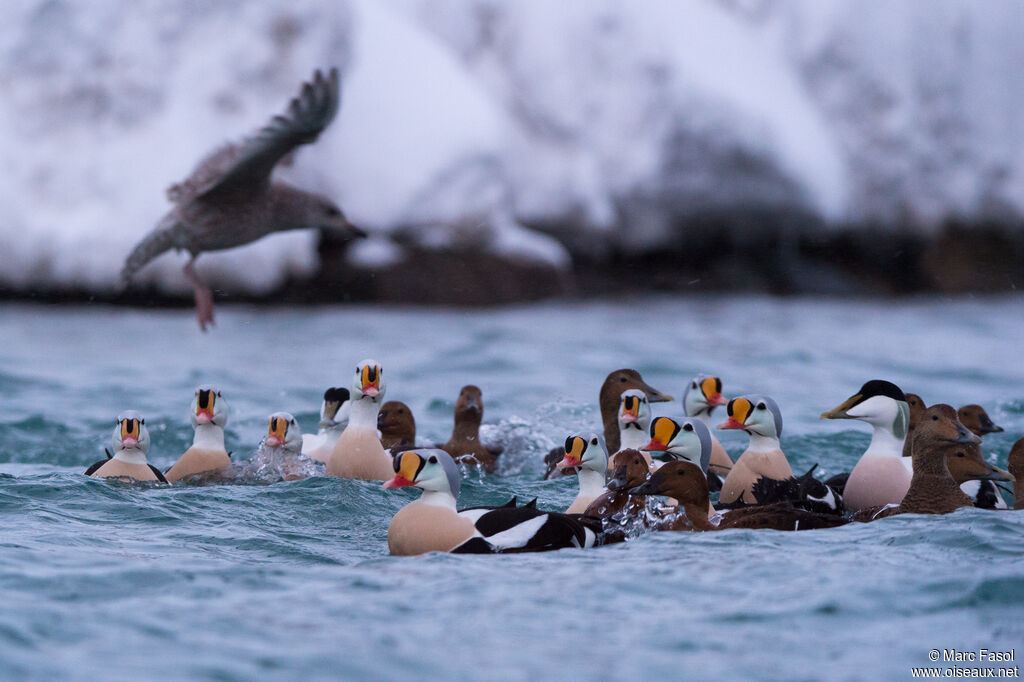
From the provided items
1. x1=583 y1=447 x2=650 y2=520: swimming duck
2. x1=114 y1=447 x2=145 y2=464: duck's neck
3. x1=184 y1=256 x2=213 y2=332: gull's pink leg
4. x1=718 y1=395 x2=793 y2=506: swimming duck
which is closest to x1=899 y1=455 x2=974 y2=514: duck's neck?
x1=718 y1=395 x2=793 y2=506: swimming duck

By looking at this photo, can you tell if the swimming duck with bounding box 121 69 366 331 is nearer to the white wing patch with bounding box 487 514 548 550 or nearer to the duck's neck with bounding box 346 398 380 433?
the duck's neck with bounding box 346 398 380 433

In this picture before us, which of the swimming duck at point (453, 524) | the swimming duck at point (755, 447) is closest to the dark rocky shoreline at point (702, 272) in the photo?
the swimming duck at point (755, 447)

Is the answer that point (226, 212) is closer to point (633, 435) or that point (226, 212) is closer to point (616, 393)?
point (616, 393)

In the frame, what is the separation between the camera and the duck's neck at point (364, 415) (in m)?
8.11

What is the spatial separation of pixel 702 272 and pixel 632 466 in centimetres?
1218

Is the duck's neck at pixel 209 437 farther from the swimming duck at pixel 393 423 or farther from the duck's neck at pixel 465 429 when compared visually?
the duck's neck at pixel 465 429

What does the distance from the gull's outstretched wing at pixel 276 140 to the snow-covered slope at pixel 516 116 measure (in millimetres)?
6113

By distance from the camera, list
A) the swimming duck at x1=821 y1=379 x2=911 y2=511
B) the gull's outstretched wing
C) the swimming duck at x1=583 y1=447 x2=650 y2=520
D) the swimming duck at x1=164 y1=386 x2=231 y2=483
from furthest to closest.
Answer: the gull's outstretched wing < the swimming duck at x1=164 y1=386 x2=231 y2=483 < the swimming duck at x1=821 y1=379 x2=911 y2=511 < the swimming duck at x1=583 y1=447 x2=650 y2=520

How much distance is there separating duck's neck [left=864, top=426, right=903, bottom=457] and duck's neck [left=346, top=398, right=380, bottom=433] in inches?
115

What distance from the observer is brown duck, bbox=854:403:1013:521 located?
624 centimetres

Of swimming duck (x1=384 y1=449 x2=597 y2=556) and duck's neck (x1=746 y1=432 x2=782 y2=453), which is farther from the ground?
duck's neck (x1=746 y1=432 x2=782 y2=453)

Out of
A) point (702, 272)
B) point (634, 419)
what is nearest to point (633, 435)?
point (634, 419)

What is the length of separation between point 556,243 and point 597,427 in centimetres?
725

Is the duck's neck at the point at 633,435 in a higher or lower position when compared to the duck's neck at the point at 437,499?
higher
